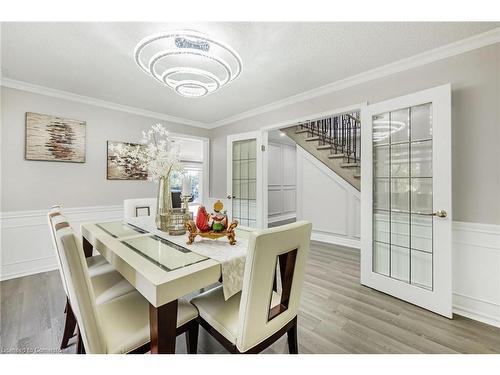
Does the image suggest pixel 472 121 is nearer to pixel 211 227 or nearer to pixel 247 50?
pixel 247 50

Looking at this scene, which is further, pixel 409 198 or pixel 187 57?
pixel 409 198

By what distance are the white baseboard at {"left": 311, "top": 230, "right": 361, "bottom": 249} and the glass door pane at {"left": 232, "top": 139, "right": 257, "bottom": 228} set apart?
4.70ft

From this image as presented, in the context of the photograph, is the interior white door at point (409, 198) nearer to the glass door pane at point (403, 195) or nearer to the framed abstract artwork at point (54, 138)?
the glass door pane at point (403, 195)

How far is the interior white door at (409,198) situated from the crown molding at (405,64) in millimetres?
381

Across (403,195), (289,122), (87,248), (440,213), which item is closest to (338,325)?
(440,213)

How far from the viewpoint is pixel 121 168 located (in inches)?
137

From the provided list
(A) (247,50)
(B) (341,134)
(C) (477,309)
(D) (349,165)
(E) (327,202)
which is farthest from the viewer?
(B) (341,134)

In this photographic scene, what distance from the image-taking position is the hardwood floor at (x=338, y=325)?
1.52 m

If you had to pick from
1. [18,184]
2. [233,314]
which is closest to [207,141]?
[18,184]

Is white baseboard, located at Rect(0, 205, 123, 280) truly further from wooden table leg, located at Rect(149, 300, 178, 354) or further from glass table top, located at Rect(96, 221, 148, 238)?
wooden table leg, located at Rect(149, 300, 178, 354)

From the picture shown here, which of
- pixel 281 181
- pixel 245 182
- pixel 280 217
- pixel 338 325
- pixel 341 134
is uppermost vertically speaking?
pixel 341 134

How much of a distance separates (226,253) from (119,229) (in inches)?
42.0

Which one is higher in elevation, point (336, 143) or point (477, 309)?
point (336, 143)
